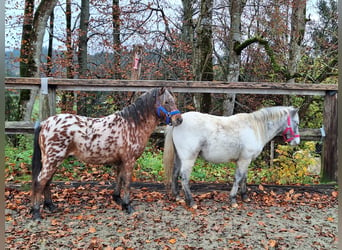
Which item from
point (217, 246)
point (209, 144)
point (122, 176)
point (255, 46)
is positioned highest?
point (255, 46)

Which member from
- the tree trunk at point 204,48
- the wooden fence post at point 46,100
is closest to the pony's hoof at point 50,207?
the wooden fence post at point 46,100

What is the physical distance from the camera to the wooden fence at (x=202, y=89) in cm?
457

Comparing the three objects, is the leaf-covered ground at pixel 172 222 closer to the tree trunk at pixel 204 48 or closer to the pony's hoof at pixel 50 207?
the pony's hoof at pixel 50 207

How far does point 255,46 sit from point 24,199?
7741mm

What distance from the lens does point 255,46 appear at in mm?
9219

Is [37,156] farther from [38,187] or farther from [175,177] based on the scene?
[175,177]

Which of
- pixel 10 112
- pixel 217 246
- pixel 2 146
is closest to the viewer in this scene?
pixel 2 146

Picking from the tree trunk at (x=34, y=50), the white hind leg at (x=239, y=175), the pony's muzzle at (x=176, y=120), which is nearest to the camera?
the pony's muzzle at (x=176, y=120)

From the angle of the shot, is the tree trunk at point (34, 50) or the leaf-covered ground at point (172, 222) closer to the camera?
the leaf-covered ground at point (172, 222)

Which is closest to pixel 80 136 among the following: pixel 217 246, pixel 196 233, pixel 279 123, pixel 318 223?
pixel 196 233

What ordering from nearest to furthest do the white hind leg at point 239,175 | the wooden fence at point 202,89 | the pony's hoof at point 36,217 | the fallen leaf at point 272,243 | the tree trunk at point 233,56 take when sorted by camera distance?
the fallen leaf at point 272,243 < the pony's hoof at point 36,217 < the white hind leg at point 239,175 < the wooden fence at point 202,89 < the tree trunk at point 233,56

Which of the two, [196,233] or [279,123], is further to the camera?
[279,123]

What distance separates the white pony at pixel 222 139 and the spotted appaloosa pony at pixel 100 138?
345mm

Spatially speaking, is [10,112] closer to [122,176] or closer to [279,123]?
[122,176]
